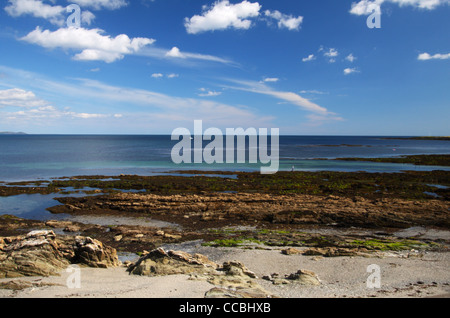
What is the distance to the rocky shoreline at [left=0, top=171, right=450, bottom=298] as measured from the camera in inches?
458

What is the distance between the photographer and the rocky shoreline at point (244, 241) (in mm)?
11641

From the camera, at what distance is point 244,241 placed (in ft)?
60.1

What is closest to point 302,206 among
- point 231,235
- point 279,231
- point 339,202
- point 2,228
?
point 339,202
